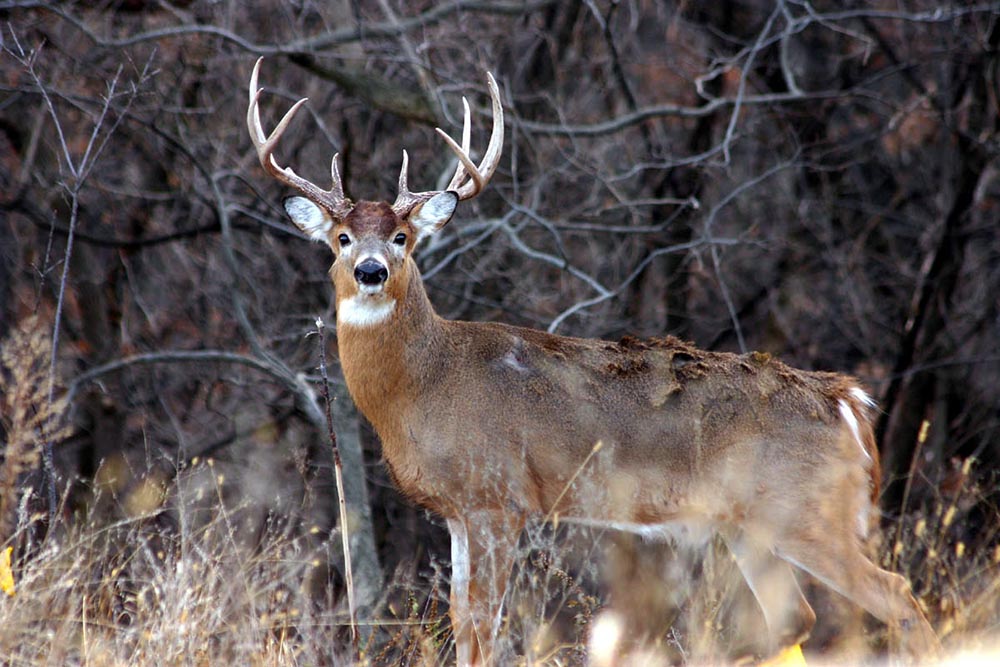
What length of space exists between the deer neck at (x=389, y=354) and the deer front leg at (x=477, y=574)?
650mm

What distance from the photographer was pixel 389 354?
6227 mm

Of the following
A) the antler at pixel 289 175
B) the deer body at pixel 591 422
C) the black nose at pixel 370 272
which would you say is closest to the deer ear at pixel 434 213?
the deer body at pixel 591 422

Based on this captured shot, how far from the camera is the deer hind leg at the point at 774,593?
6352 mm

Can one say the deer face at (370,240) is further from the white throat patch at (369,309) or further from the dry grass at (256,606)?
the dry grass at (256,606)

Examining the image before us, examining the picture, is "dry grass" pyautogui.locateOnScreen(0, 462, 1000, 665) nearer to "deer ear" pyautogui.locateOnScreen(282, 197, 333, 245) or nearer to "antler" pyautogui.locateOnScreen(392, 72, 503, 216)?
"deer ear" pyautogui.locateOnScreen(282, 197, 333, 245)

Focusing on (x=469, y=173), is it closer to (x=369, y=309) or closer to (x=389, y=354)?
(x=369, y=309)

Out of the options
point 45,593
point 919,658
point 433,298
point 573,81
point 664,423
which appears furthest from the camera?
point 573,81

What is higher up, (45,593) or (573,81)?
(573,81)

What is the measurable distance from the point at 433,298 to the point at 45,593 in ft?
16.3

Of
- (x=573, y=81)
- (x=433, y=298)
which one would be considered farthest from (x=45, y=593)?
(x=573, y=81)

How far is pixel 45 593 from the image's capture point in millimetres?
4344

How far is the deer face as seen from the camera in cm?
605

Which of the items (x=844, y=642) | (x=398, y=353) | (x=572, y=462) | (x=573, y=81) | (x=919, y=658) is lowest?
(x=844, y=642)

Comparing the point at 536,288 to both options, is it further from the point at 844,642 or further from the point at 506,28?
the point at 844,642
